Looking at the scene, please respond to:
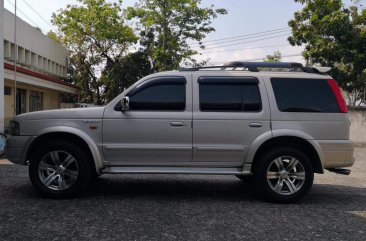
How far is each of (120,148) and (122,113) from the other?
1.79ft

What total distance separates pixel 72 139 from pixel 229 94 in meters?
2.58

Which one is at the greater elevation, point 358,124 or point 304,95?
point 304,95

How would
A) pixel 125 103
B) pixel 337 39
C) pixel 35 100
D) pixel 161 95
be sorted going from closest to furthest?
1. pixel 125 103
2. pixel 161 95
3. pixel 337 39
4. pixel 35 100

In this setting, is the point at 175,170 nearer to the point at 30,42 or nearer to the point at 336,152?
the point at 336,152

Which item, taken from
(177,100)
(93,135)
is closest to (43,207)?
(93,135)

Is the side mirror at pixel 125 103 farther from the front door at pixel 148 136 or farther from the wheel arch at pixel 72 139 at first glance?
the wheel arch at pixel 72 139

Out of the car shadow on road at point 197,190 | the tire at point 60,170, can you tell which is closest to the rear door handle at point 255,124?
the car shadow on road at point 197,190

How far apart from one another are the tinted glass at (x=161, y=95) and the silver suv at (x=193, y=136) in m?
0.02

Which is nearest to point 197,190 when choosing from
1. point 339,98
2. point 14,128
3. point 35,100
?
point 339,98

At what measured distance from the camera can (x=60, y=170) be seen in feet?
22.6

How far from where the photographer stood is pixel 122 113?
6918 millimetres

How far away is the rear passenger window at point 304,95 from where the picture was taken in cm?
707

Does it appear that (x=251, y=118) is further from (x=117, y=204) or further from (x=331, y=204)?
(x=117, y=204)

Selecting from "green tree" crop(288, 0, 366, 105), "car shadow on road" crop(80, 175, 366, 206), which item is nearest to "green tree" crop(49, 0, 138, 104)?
"green tree" crop(288, 0, 366, 105)
